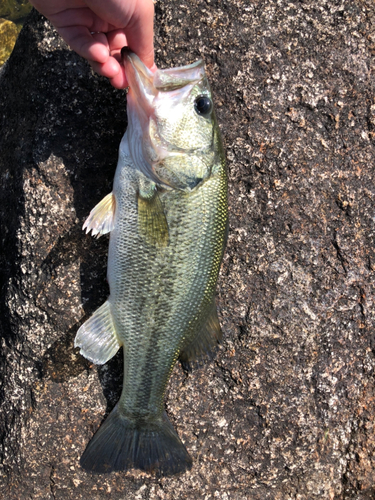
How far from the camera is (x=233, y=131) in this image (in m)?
3.00

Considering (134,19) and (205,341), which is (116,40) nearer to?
(134,19)

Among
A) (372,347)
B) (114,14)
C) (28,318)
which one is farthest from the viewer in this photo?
(372,347)

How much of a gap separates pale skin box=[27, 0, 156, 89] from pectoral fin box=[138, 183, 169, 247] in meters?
0.85

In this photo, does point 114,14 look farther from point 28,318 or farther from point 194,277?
point 28,318

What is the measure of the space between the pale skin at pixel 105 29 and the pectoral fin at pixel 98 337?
157cm

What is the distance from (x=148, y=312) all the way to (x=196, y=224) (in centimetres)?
64

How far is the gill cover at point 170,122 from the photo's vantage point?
2.44 m

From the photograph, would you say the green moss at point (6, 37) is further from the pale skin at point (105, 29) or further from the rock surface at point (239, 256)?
the pale skin at point (105, 29)

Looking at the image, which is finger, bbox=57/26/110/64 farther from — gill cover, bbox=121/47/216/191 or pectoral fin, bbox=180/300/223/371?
pectoral fin, bbox=180/300/223/371

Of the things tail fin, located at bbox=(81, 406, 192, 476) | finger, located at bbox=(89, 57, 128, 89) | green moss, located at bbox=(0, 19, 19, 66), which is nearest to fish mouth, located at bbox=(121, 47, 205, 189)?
finger, located at bbox=(89, 57, 128, 89)

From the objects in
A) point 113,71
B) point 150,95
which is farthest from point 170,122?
point 113,71

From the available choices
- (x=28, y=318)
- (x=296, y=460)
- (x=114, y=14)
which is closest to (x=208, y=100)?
(x=114, y=14)

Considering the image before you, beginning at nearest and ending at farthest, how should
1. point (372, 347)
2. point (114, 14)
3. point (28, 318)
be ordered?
point (114, 14) < point (28, 318) < point (372, 347)

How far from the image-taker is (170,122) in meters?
2.46
